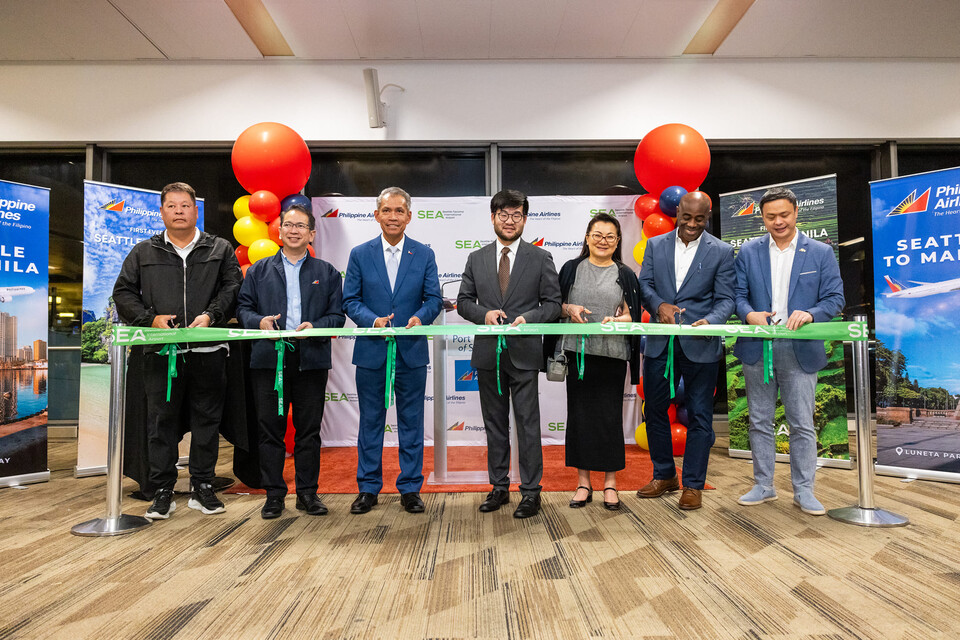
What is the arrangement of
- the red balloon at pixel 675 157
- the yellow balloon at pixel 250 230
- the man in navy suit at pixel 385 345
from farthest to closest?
the yellow balloon at pixel 250 230 → the red balloon at pixel 675 157 → the man in navy suit at pixel 385 345

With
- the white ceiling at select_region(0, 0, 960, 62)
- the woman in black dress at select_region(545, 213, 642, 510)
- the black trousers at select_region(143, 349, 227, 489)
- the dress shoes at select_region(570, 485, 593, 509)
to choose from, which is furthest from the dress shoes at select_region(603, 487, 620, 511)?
the white ceiling at select_region(0, 0, 960, 62)

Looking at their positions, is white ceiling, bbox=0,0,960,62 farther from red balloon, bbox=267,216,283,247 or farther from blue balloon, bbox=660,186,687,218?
red balloon, bbox=267,216,283,247

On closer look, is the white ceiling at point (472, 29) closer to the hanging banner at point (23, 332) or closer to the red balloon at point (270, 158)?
the red balloon at point (270, 158)

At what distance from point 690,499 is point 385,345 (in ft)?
5.90

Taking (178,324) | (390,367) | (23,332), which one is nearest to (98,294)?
(23,332)

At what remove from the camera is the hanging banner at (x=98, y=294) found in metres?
4.23

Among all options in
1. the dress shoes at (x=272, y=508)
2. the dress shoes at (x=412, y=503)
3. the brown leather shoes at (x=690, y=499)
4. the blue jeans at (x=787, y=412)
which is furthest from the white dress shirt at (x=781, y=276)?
the dress shoes at (x=272, y=508)

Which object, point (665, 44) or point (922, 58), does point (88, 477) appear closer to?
point (665, 44)

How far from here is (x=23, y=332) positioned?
13.7 ft

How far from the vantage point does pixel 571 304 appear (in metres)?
3.22

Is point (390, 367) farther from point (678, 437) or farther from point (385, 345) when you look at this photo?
point (678, 437)

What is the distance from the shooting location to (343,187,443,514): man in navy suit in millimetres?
3145

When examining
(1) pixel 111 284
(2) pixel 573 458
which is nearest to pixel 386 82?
(1) pixel 111 284

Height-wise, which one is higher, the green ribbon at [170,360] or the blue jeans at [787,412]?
the green ribbon at [170,360]
